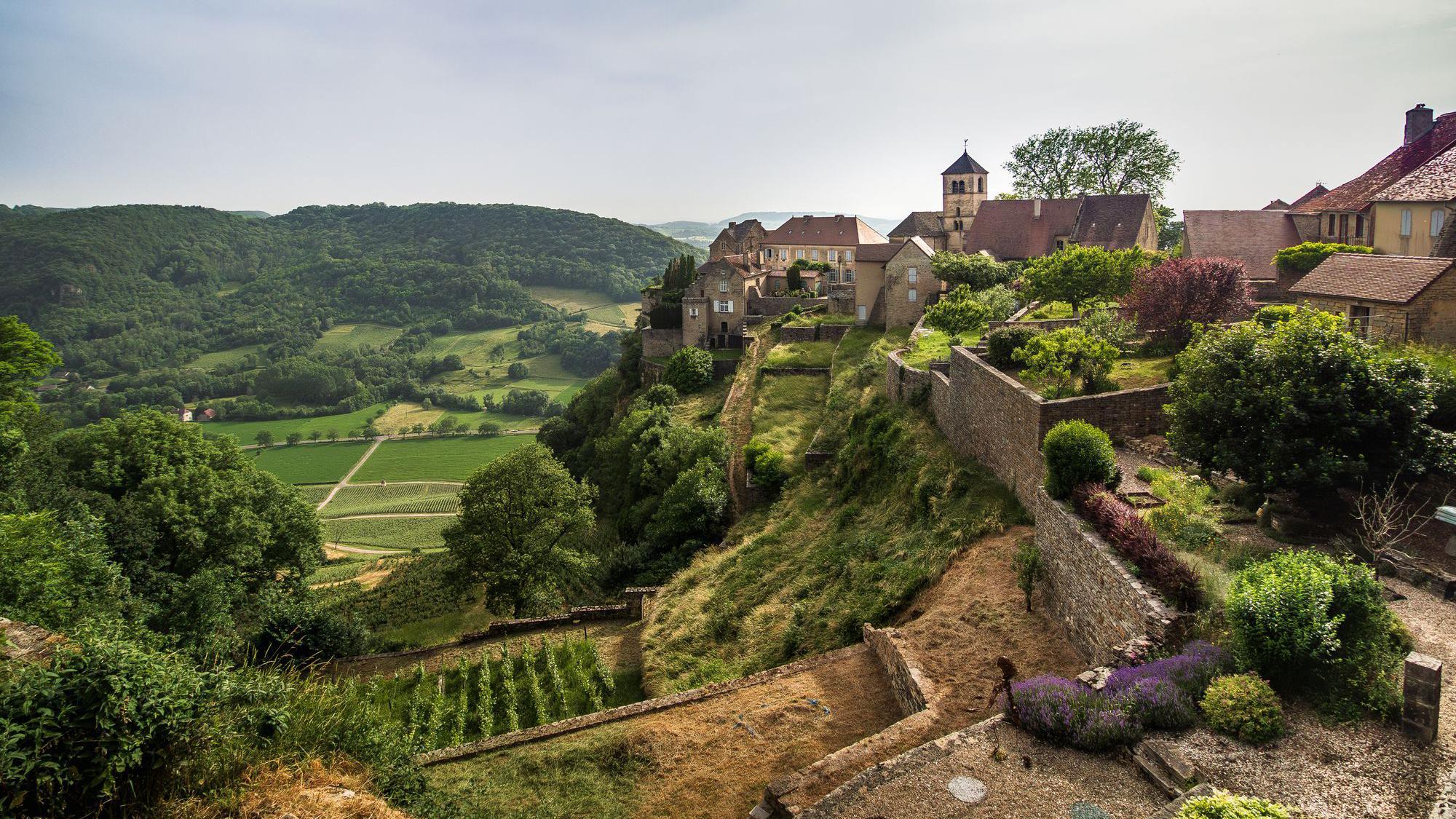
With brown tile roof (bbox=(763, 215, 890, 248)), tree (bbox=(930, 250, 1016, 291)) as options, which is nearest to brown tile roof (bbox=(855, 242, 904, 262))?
tree (bbox=(930, 250, 1016, 291))

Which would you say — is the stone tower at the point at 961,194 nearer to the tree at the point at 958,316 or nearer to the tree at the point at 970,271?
the tree at the point at 970,271

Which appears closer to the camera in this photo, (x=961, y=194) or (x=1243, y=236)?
(x=1243, y=236)

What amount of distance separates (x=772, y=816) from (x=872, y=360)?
24.5 meters

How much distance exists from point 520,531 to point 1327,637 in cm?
2340

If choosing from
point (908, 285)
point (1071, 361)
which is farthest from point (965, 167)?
point (1071, 361)

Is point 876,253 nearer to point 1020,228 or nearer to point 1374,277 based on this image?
point 1020,228

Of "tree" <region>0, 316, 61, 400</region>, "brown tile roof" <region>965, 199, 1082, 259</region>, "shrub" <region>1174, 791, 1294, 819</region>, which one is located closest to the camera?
"shrub" <region>1174, 791, 1294, 819</region>

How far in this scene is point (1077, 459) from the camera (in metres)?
12.0

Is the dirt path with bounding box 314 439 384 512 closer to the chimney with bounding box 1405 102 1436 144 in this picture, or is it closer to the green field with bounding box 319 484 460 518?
the green field with bounding box 319 484 460 518

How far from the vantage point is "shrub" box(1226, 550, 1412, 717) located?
24.5ft

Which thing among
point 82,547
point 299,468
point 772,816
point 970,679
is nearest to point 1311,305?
point 970,679

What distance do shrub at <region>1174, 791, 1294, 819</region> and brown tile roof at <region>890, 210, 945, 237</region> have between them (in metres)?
54.3

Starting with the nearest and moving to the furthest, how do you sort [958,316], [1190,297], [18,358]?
1. [1190,297]
2. [18,358]
3. [958,316]

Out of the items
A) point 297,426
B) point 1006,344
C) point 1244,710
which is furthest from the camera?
point 297,426
